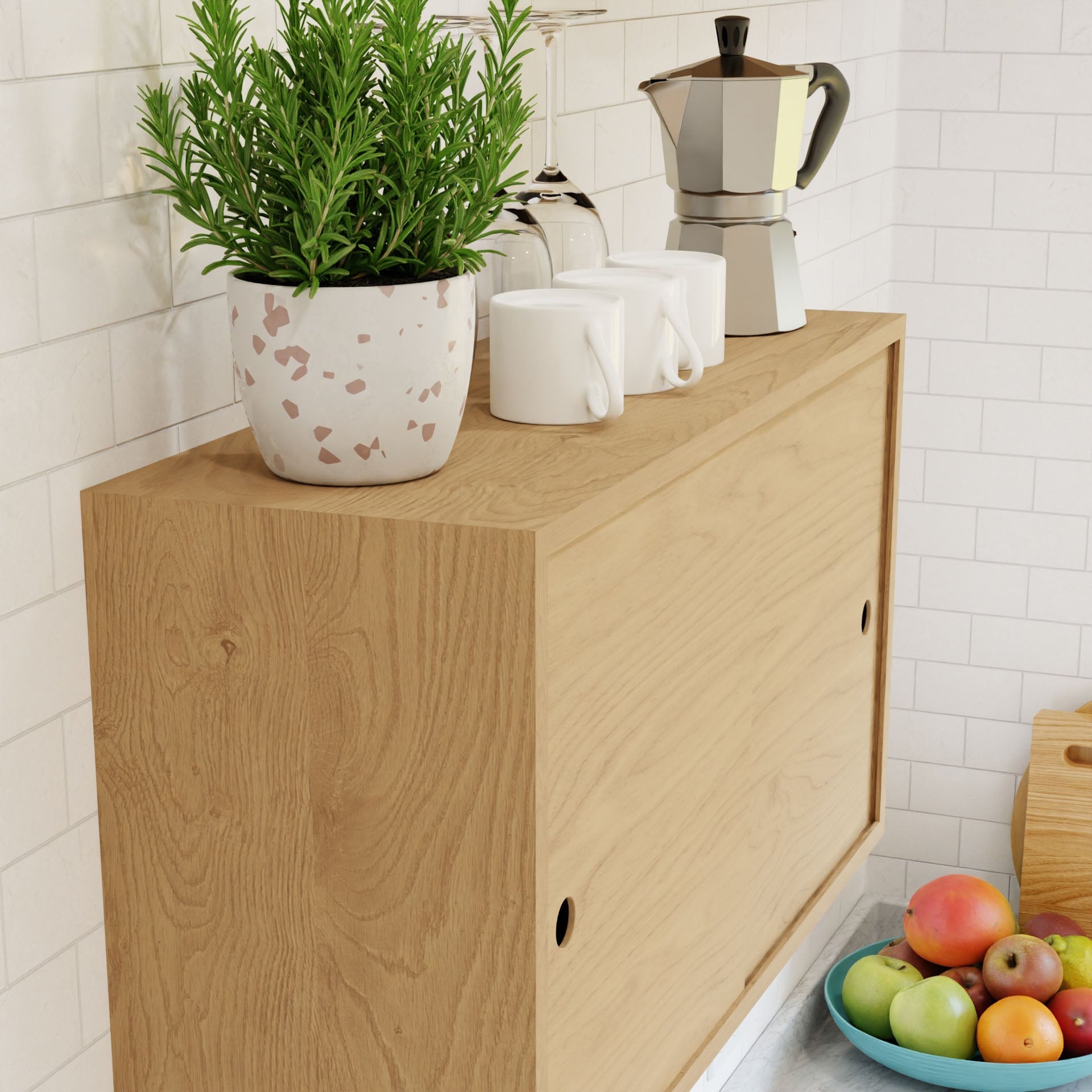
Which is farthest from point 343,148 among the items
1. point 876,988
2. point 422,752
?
point 876,988

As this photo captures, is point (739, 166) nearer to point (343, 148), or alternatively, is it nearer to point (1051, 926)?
point (343, 148)

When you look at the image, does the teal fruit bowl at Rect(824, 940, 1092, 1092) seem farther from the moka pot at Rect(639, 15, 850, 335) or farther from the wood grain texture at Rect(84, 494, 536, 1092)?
the wood grain texture at Rect(84, 494, 536, 1092)

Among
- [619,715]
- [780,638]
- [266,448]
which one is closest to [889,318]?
[780,638]

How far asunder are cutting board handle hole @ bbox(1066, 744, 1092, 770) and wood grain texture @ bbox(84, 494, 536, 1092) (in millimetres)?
1812

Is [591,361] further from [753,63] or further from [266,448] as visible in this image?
[753,63]

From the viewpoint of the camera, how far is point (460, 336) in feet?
2.83

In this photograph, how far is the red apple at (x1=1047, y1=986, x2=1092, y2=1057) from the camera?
1.98 meters

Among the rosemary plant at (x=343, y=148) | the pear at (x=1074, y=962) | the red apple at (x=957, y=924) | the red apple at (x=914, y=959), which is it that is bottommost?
the red apple at (x=914, y=959)

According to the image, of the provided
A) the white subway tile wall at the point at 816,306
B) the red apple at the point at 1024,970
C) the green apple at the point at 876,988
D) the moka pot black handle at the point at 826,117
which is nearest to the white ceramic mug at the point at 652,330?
the white subway tile wall at the point at 816,306

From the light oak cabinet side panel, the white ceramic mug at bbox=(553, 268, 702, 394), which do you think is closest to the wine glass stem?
the white ceramic mug at bbox=(553, 268, 702, 394)

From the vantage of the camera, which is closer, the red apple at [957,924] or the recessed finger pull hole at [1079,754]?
the red apple at [957,924]

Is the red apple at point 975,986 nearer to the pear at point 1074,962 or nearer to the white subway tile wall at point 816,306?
the pear at point 1074,962

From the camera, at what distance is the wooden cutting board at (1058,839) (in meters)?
2.34

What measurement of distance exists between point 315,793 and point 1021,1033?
1434 mm
